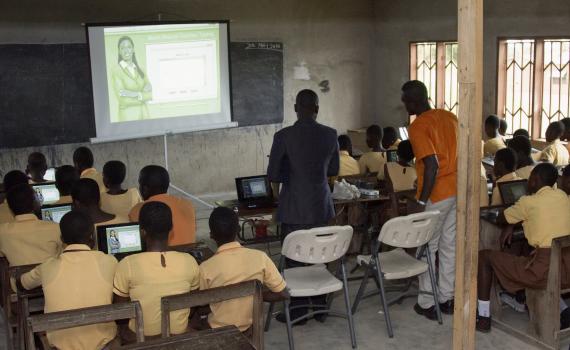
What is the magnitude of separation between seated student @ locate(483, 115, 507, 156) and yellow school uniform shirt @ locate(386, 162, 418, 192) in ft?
4.90

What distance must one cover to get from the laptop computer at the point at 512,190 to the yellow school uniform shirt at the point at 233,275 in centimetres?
233

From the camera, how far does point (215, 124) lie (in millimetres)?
9297

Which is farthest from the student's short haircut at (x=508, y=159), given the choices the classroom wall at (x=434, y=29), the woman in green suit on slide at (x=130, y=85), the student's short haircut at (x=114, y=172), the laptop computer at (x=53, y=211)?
the woman in green suit on slide at (x=130, y=85)

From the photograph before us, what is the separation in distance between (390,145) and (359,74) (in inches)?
115

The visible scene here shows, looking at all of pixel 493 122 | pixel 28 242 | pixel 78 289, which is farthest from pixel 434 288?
pixel 493 122

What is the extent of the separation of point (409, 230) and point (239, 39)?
5.32 meters

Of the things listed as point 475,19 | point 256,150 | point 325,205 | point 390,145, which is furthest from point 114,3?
point 475,19

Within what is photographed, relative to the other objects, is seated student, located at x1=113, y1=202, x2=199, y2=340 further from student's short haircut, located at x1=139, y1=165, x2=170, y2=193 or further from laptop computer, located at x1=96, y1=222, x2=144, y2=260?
student's short haircut, located at x1=139, y1=165, x2=170, y2=193

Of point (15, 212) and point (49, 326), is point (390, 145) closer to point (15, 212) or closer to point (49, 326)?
point (15, 212)

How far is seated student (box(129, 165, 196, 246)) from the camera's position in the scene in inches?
187

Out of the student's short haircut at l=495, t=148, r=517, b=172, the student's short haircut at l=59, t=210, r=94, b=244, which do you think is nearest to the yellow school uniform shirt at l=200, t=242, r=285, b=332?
the student's short haircut at l=59, t=210, r=94, b=244

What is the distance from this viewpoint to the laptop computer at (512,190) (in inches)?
219

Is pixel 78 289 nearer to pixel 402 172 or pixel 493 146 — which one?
pixel 402 172

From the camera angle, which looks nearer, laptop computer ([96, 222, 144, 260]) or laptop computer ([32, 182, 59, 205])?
laptop computer ([96, 222, 144, 260])
